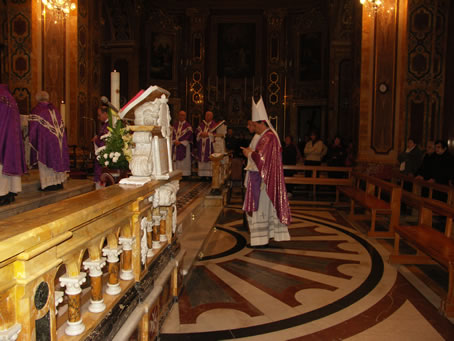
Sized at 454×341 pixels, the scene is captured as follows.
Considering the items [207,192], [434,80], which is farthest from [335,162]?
[207,192]

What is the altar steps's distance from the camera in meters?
5.03

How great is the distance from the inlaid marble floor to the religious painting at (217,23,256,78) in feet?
48.6

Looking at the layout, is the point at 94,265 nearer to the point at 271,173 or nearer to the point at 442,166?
the point at 271,173

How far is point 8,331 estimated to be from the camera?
3.77 feet

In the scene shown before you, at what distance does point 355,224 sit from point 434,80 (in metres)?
4.32

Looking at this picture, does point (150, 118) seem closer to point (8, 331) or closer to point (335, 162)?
point (8, 331)

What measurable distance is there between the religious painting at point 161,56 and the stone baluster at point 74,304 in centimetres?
1809

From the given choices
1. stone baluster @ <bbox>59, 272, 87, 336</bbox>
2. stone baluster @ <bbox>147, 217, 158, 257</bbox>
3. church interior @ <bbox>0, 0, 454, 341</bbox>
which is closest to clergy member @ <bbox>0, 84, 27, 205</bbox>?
church interior @ <bbox>0, 0, 454, 341</bbox>

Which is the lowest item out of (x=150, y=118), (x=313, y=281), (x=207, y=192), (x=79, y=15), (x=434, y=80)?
(x=313, y=281)

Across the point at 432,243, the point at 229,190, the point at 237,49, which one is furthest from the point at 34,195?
the point at 237,49

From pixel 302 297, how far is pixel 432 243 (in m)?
1.52

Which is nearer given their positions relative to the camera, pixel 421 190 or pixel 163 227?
pixel 163 227

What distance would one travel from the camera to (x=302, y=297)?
385 centimetres

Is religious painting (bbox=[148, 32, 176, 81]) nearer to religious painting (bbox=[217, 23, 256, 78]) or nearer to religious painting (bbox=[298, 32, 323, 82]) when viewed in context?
religious painting (bbox=[217, 23, 256, 78])
